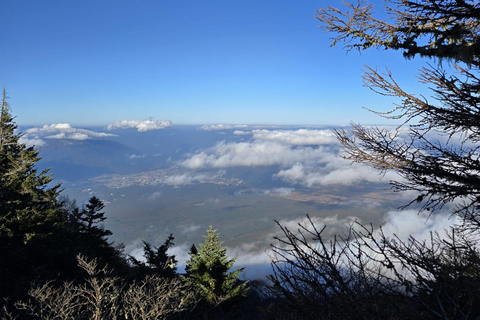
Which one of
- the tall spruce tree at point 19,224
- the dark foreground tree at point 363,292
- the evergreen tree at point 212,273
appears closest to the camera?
the dark foreground tree at point 363,292

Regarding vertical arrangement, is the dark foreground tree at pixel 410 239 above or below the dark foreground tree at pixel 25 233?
above

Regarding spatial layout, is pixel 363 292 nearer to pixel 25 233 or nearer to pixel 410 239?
pixel 410 239

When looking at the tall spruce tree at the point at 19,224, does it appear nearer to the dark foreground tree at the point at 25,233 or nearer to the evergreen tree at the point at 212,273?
the dark foreground tree at the point at 25,233

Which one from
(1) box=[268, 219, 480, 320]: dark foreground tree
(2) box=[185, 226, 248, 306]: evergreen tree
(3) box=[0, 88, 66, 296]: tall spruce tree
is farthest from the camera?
(2) box=[185, 226, 248, 306]: evergreen tree

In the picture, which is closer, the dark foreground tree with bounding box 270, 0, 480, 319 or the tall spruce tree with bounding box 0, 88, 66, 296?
the dark foreground tree with bounding box 270, 0, 480, 319

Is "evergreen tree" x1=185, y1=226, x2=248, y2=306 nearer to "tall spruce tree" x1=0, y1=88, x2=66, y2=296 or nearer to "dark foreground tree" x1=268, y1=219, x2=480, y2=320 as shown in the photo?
"tall spruce tree" x1=0, y1=88, x2=66, y2=296

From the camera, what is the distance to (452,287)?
274 centimetres

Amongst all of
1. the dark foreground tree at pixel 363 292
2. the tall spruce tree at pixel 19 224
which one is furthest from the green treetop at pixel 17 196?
the dark foreground tree at pixel 363 292

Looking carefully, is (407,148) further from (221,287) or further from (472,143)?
(221,287)

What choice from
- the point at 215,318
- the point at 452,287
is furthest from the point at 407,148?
the point at 215,318

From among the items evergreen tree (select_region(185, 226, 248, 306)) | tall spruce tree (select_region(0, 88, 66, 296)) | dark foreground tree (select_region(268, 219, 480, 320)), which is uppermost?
dark foreground tree (select_region(268, 219, 480, 320))

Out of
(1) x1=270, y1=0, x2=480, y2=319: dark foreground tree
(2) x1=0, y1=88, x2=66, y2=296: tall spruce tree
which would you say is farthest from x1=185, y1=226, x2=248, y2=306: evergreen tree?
(1) x1=270, y1=0, x2=480, y2=319: dark foreground tree

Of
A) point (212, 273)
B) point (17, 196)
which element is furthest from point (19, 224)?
point (212, 273)

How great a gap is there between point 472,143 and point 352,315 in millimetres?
4430
